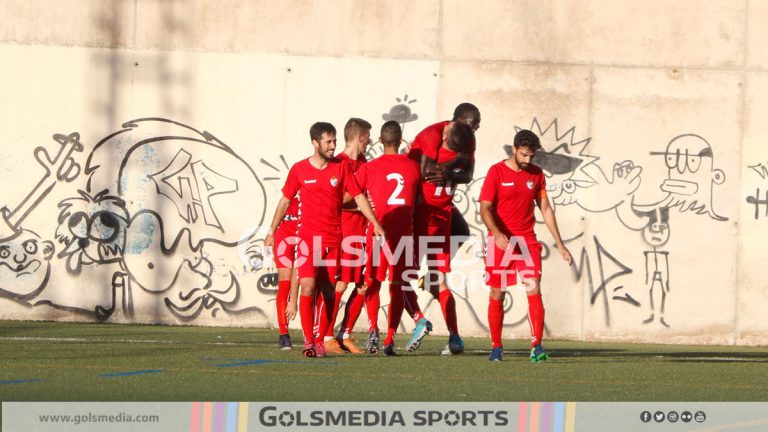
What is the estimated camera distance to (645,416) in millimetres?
7309

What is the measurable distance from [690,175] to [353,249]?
6.87 metres

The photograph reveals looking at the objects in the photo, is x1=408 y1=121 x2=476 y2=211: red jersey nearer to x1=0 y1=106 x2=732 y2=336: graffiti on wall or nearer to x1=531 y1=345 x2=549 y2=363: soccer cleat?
x1=531 y1=345 x2=549 y2=363: soccer cleat

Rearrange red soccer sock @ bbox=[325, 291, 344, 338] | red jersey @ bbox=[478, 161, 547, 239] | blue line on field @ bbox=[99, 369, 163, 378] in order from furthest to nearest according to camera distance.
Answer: red soccer sock @ bbox=[325, 291, 344, 338]
red jersey @ bbox=[478, 161, 547, 239]
blue line on field @ bbox=[99, 369, 163, 378]

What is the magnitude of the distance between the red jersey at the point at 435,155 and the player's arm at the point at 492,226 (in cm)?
95

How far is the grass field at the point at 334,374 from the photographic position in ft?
26.9

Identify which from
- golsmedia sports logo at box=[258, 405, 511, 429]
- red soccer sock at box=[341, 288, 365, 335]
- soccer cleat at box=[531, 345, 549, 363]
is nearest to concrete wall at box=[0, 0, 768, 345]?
red soccer sock at box=[341, 288, 365, 335]

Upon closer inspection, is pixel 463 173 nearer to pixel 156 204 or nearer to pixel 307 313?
pixel 307 313

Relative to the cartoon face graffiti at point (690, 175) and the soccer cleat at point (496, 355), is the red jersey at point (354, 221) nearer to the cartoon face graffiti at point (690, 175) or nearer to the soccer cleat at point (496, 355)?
the soccer cleat at point (496, 355)

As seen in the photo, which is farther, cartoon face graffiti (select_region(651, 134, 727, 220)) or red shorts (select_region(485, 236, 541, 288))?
cartoon face graffiti (select_region(651, 134, 727, 220))

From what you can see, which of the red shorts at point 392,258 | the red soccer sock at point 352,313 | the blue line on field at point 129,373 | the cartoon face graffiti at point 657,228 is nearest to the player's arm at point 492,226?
the red shorts at point 392,258

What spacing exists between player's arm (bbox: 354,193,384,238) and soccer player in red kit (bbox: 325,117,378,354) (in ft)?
1.79

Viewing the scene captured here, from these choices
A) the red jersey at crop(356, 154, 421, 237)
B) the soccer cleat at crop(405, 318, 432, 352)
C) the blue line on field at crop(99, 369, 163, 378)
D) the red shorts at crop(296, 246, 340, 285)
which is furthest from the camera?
the soccer cleat at crop(405, 318, 432, 352)

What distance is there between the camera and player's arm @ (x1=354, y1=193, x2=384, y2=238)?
11023 mm

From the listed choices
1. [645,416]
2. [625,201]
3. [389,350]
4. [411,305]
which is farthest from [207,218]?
[645,416]
